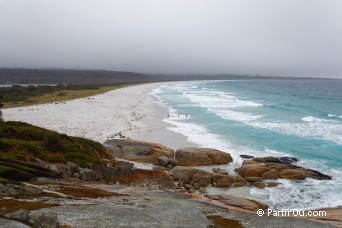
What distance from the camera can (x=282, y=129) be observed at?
51625 millimetres

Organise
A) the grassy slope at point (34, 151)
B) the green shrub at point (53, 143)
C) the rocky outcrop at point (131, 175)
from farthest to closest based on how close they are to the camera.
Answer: the green shrub at point (53, 143)
the rocky outcrop at point (131, 175)
the grassy slope at point (34, 151)

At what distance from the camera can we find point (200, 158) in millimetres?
32250

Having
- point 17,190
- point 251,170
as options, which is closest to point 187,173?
point 251,170

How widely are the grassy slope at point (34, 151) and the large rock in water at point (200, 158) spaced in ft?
21.5

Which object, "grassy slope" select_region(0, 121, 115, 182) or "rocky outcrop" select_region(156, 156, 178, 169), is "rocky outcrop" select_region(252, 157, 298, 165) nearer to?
"rocky outcrop" select_region(156, 156, 178, 169)

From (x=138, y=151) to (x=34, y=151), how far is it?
9.80 m

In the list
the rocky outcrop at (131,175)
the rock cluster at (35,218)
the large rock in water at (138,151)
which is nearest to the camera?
the rock cluster at (35,218)

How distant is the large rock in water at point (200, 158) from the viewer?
32.0m

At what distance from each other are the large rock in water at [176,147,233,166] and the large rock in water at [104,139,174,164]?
143cm

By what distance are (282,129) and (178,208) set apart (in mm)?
37444

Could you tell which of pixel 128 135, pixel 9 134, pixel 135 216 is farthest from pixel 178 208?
pixel 128 135

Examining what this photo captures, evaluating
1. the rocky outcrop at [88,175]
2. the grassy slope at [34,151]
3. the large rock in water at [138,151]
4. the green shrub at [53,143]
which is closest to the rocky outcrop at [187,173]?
the large rock in water at [138,151]

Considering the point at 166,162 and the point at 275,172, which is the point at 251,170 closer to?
the point at 275,172

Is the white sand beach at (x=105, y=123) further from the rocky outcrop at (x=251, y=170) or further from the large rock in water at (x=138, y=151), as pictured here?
the rocky outcrop at (x=251, y=170)
